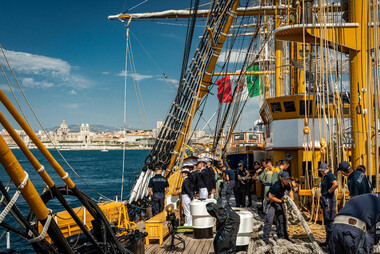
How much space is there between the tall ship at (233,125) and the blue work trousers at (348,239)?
180cm

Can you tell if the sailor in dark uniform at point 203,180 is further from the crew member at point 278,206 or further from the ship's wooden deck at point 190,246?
the crew member at point 278,206

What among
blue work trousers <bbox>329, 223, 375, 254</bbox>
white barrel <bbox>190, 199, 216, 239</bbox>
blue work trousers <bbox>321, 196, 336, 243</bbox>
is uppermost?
blue work trousers <bbox>329, 223, 375, 254</bbox>

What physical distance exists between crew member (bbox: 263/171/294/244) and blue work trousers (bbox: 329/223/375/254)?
8.61ft

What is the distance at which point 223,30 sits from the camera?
14.6 m

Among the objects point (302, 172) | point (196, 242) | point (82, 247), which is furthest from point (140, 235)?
point (302, 172)

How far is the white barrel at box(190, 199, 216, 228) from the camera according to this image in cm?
780

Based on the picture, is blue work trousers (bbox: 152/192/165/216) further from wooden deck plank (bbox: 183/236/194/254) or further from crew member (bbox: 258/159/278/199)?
crew member (bbox: 258/159/278/199)

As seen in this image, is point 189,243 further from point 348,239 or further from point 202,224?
point 348,239

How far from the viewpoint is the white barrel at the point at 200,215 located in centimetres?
780

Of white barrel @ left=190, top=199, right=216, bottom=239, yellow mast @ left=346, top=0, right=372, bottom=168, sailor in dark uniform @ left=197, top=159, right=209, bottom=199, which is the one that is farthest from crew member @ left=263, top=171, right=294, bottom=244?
sailor in dark uniform @ left=197, top=159, right=209, bottom=199

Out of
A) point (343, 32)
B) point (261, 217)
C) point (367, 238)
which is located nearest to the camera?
point (367, 238)

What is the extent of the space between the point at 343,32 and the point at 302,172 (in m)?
5.61

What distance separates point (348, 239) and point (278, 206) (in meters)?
3.08

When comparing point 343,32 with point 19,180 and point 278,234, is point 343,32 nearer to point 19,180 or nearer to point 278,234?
point 278,234
